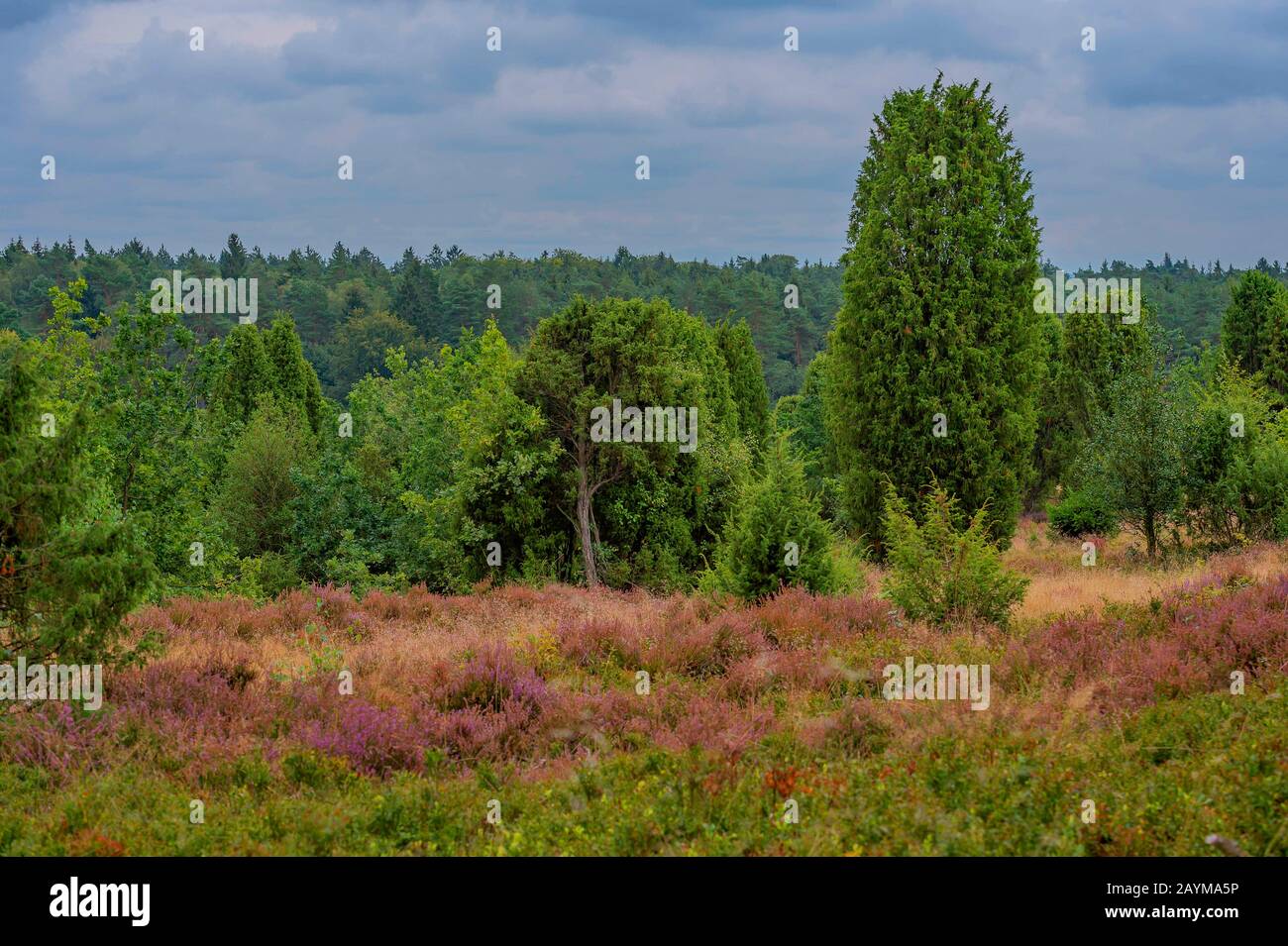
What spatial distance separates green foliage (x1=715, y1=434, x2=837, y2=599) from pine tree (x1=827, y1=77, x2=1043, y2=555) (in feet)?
30.1

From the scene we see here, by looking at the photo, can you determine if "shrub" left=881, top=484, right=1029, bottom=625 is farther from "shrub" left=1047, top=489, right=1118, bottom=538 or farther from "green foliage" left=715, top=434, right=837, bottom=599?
"shrub" left=1047, top=489, right=1118, bottom=538

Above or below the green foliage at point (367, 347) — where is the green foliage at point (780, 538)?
below

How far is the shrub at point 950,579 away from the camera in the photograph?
13.2m

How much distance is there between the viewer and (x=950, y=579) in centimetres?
1327

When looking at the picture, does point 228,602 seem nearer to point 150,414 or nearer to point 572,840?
point 150,414

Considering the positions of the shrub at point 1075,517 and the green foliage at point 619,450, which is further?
the shrub at point 1075,517

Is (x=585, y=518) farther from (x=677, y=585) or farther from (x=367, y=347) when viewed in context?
(x=367, y=347)

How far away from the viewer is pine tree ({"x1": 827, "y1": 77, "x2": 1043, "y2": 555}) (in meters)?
24.5

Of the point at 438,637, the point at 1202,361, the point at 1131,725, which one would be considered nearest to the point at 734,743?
the point at 1131,725

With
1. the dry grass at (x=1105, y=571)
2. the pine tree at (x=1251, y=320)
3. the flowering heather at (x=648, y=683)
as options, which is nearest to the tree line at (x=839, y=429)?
the dry grass at (x=1105, y=571)

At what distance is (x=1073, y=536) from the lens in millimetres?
31859

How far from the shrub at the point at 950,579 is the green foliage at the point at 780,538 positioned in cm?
174

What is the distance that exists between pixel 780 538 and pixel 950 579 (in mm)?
2868

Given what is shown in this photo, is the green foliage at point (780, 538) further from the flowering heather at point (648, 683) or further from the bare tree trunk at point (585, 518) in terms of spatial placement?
the bare tree trunk at point (585, 518)
